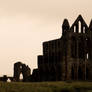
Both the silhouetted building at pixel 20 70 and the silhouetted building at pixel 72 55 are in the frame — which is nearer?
the silhouetted building at pixel 72 55

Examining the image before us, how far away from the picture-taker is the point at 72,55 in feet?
173

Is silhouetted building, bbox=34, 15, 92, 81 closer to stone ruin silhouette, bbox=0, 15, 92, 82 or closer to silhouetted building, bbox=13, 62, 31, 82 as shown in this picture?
stone ruin silhouette, bbox=0, 15, 92, 82

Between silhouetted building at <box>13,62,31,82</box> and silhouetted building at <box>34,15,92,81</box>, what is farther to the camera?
silhouetted building at <box>13,62,31,82</box>

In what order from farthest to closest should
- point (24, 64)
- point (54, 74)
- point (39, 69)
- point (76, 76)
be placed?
point (24, 64)
point (39, 69)
point (54, 74)
point (76, 76)

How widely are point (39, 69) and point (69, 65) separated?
9613mm

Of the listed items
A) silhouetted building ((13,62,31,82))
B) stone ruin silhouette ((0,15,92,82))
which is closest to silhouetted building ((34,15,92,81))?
stone ruin silhouette ((0,15,92,82))

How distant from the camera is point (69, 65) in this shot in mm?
51375

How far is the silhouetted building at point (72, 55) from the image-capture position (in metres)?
51.5

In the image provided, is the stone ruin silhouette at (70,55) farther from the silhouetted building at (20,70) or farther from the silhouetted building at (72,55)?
the silhouetted building at (20,70)

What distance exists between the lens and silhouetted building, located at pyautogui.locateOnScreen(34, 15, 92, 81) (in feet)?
169

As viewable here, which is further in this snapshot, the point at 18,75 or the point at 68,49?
the point at 18,75

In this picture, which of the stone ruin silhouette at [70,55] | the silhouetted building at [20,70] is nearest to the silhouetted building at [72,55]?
the stone ruin silhouette at [70,55]

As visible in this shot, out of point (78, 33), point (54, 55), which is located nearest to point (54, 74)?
point (54, 55)

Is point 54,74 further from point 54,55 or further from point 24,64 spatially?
point 24,64
